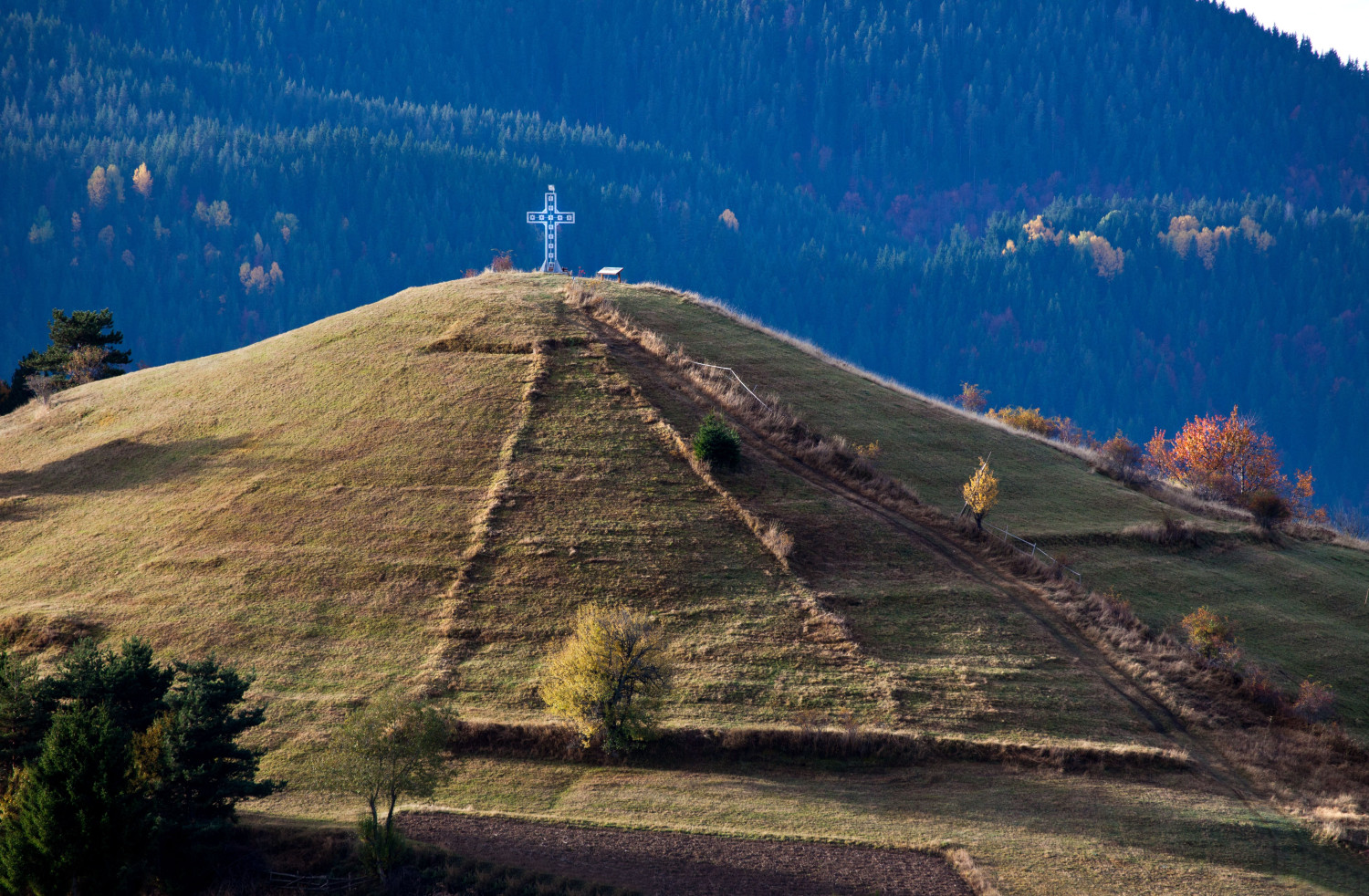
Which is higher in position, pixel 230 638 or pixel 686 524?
pixel 686 524

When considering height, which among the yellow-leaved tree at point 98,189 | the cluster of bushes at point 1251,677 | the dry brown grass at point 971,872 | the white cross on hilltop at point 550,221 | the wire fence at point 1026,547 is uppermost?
the yellow-leaved tree at point 98,189

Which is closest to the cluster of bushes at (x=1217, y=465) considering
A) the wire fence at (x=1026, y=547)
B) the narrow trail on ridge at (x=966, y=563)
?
the wire fence at (x=1026, y=547)

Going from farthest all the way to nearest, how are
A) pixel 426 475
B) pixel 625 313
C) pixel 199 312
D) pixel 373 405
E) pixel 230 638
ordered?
pixel 199 312
pixel 625 313
pixel 373 405
pixel 426 475
pixel 230 638

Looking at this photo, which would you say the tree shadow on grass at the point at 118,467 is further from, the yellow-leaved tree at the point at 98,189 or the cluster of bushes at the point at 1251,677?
the yellow-leaved tree at the point at 98,189

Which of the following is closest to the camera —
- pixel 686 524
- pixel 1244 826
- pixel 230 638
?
pixel 1244 826

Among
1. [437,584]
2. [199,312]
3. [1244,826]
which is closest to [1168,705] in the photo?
[1244,826]

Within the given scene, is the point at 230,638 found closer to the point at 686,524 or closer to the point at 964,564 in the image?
the point at 686,524
